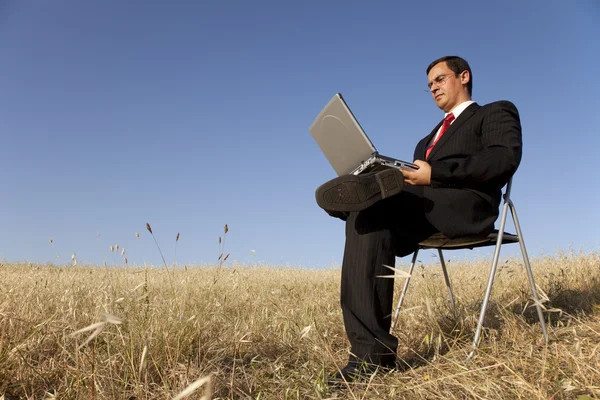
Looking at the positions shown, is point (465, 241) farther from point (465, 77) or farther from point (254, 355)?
point (254, 355)

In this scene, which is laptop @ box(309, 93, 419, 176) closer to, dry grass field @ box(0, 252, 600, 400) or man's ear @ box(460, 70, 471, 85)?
dry grass field @ box(0, 252, 600, 400)

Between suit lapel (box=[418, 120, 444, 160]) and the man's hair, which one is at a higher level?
the man's hair

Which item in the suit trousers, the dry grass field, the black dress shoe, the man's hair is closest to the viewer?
the dry grass field

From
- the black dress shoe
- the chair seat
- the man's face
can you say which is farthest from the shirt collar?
the black dress shoe

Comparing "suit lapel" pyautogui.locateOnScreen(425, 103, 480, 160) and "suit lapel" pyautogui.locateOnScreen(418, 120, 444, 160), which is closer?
"suit lapel" pyautogui.locateOnScreen(425, 103, 480, 160)

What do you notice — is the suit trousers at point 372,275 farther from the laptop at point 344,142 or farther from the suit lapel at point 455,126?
the suit lapel at point 455,126

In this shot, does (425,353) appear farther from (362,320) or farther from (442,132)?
(442,132)

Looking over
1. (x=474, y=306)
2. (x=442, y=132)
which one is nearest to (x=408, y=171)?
(x=442, y=132)

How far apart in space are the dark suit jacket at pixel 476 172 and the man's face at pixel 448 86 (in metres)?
0.31

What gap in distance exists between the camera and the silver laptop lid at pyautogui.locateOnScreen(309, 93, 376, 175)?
2.25m

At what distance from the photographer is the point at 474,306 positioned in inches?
148

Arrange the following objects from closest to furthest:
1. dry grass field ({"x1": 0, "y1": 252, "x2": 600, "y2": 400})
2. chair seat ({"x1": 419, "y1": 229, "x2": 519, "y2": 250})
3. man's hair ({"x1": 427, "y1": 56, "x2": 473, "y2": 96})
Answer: dry grass field ({"x1": 0, "y1": 252, "x2": 600, "y2": 400})
chair seat ({"x1": 419, "y1": 229, "x2": 519, "y2": 250})
man's hair ({"x1": 427, "y1": 56, "x2": 473, "y2": 96})

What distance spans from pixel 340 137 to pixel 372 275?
77 cm

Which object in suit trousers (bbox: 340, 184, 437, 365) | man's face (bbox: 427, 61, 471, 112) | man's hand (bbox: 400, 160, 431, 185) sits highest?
man's face (bbox: 427, 61, 471, 112)
